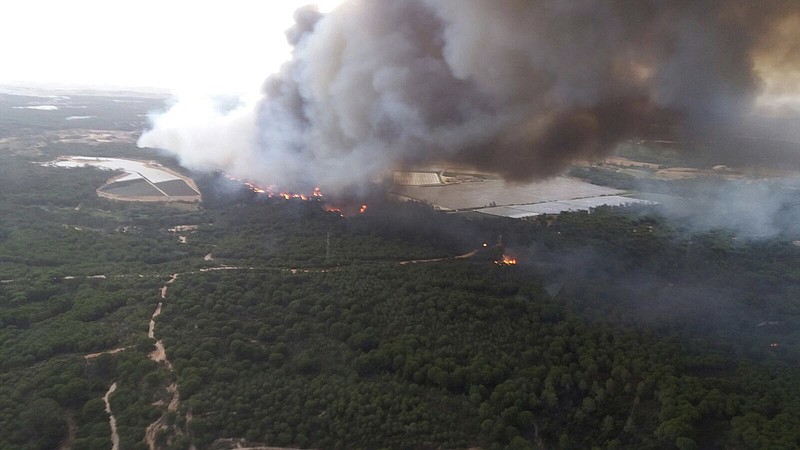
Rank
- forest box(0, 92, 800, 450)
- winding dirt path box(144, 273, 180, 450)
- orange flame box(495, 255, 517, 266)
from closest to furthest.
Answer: winding dirt path box(144, 273, 180, 450) < forest box(0, 92, 800, 450) < orange flame box(495, 255, 517, 266)

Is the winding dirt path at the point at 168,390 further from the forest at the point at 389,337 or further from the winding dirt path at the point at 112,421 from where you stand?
the winding dirt path at the point at 112,421

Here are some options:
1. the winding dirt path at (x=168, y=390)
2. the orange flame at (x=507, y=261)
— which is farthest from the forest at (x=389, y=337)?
the orange flame at (x=507, y=261)

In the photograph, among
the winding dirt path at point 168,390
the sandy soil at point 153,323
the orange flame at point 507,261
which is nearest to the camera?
the winding dirt path at point 168,390

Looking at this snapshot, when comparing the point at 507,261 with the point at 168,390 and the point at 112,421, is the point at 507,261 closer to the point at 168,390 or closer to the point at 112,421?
the point at 168,390

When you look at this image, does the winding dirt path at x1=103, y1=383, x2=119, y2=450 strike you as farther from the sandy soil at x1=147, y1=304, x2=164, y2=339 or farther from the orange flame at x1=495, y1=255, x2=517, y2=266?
the orange flame at x1=495, y1=255, x2=517, y2=266

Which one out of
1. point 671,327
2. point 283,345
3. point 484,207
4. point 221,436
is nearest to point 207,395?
point 221,436

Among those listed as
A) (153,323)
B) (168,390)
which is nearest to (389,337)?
(168,390)

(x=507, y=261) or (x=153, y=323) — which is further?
(x=507, y=261)

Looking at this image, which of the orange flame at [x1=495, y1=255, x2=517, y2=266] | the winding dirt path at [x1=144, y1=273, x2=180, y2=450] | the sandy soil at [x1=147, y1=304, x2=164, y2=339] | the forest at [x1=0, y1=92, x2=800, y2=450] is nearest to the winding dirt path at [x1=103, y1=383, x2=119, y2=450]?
the forest at [x1=0, y1=92, x2=800, y2=450]
